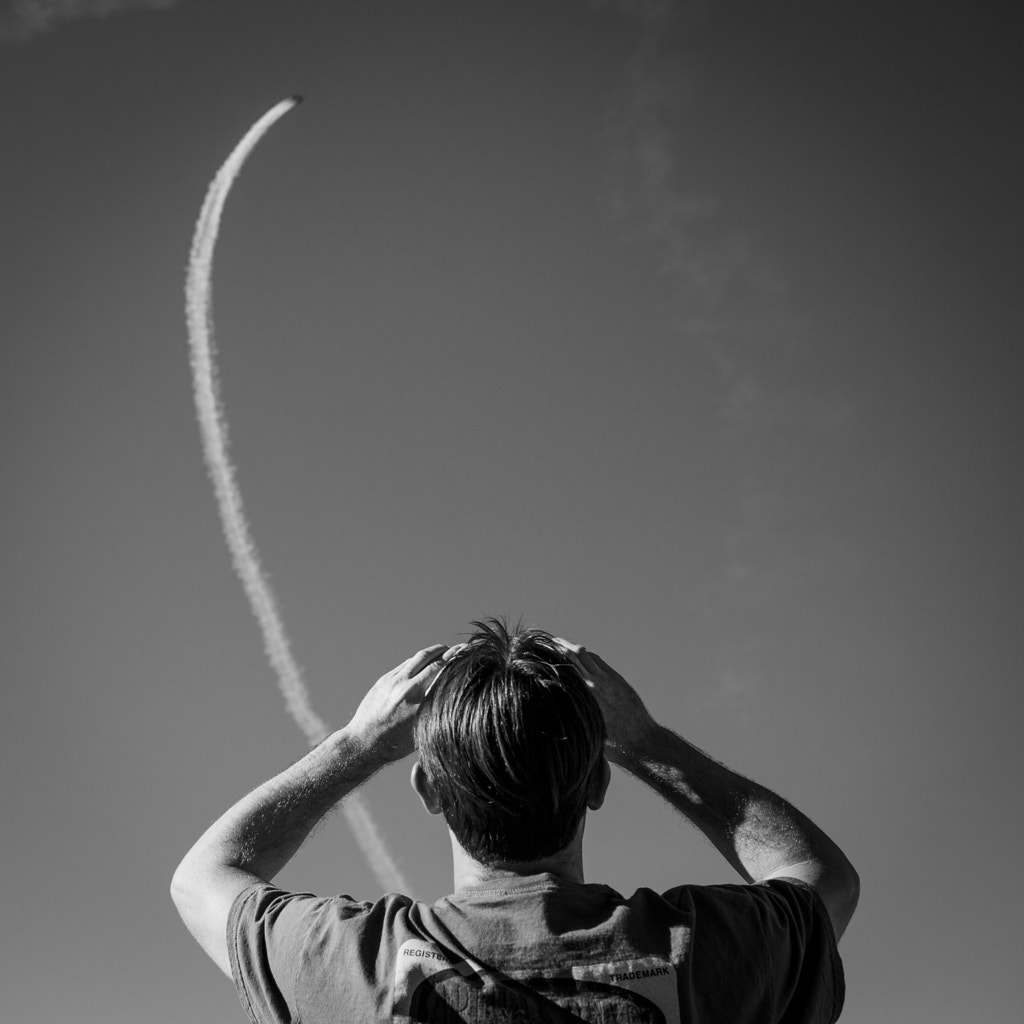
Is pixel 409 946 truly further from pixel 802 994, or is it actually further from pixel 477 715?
pixel 802 994

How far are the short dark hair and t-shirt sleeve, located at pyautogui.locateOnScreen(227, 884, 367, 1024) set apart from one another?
66cm

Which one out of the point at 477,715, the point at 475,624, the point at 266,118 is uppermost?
the point at 266,118

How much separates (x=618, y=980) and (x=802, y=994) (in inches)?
41.2

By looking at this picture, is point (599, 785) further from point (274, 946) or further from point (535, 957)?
point (274, 946)

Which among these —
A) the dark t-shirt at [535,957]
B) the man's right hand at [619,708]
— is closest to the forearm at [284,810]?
the dark t-shirt at [535,957]

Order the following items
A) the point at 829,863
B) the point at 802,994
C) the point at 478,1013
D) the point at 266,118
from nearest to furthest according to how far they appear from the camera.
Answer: the point at 478,1013, the point at 802,994, the point at 829,863, the point at 266,118

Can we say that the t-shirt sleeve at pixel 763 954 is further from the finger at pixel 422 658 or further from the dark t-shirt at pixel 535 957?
the finger at pixel 422 658

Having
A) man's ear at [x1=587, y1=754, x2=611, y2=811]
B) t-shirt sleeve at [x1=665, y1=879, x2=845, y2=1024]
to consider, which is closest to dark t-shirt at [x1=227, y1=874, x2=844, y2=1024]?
t-shirt sleeve at [x1=665, y1=879, x2=845, y2=1024]

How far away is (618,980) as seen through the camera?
4.31m

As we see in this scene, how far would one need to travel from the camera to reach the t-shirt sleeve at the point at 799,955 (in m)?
4.69

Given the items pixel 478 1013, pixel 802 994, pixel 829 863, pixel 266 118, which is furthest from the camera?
pixel 266 118

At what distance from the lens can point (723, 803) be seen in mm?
5645

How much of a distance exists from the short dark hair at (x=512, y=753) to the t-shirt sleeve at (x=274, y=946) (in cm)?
66

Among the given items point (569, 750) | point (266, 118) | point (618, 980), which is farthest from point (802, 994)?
point (266, 118)
